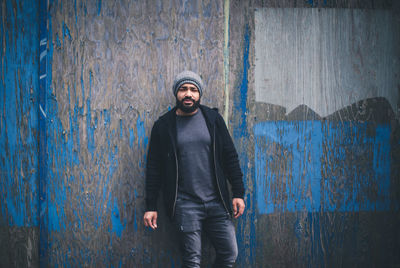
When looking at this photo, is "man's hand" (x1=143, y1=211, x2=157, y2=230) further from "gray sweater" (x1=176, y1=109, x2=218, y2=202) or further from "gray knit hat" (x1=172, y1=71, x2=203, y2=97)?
"gray knit hat" (x1=172, y1=71, x2=203, y2=97)

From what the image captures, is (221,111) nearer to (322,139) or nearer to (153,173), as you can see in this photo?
(153,173)

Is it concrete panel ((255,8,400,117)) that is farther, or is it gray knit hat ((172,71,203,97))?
concrete panel ((255,8,400,117))

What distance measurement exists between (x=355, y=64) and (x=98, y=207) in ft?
10.2

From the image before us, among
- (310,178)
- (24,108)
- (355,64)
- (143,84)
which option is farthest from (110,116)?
(355,64)

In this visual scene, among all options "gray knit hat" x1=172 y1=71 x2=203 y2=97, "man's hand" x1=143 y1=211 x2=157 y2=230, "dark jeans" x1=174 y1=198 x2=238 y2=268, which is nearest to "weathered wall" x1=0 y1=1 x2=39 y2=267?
"man's hand" x1=143 y1=211 x2=157 y2=230

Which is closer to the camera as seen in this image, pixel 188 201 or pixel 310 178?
pixel 188 201

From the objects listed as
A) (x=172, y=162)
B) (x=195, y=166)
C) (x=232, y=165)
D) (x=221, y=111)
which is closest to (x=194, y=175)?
(x=195, y=166)

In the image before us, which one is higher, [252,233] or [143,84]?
[143,84]

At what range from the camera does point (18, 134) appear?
2.77 metres

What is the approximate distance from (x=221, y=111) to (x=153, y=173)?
965 millimetres

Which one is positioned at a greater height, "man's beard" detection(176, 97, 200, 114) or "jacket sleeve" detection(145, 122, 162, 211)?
"man's beard" detection(176, 97, 200, 114)

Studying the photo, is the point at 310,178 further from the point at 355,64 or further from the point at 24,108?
the point at 24,108

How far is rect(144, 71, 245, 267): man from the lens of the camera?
2.25 m

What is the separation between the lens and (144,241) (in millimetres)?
2756
